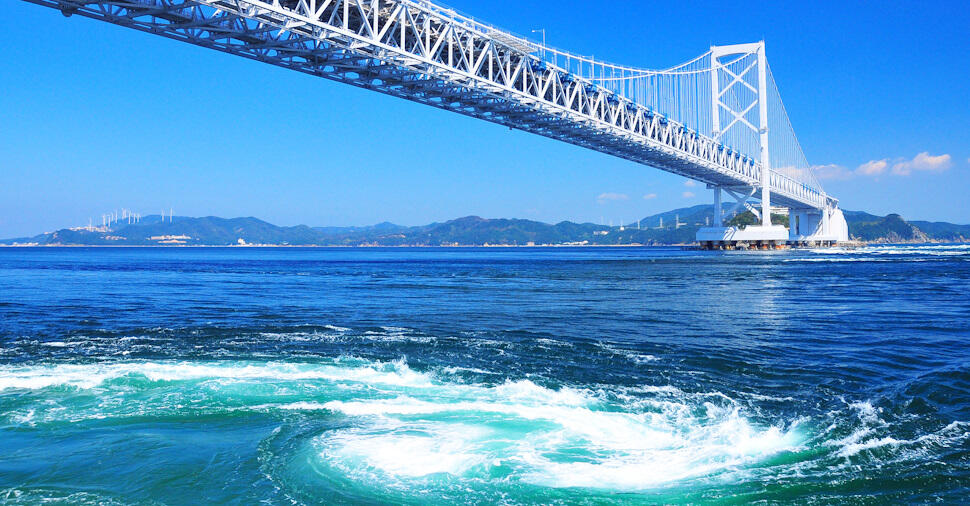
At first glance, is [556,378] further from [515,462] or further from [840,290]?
[840,290]

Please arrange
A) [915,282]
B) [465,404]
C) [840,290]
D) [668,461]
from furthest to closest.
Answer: [915,282]
[840,290]
[465,404]
[668,461]

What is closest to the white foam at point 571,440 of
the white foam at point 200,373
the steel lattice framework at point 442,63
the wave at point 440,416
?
the wave at point 440,416

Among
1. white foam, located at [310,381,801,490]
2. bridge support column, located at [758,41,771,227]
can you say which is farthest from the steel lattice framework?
white foam, located at [310,381,801,490]

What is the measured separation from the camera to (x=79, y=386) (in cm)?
909

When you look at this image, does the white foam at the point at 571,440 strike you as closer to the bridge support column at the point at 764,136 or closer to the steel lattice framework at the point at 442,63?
the steel lattice framework at the point at 442,63

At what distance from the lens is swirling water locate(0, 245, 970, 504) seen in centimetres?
559

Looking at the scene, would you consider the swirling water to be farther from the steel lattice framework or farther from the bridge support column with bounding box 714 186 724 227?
the bridge support column with bounding box 714 186 724 227

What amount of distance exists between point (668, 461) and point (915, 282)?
28067mm

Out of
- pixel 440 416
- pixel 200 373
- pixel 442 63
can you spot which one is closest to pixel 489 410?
pixel 440 416

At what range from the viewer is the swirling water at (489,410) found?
220 inches

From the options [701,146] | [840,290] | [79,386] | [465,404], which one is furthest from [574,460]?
[701,146]

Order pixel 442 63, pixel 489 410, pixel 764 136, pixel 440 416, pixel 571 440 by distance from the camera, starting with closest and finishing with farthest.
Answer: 1. pixel 571 440
2. pixel 440 416
3. pixel 489 410
4. pixel 442 63
5. pixel 764 136

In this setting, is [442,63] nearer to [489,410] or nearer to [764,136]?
[489,410]

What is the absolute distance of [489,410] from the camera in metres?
8.01
